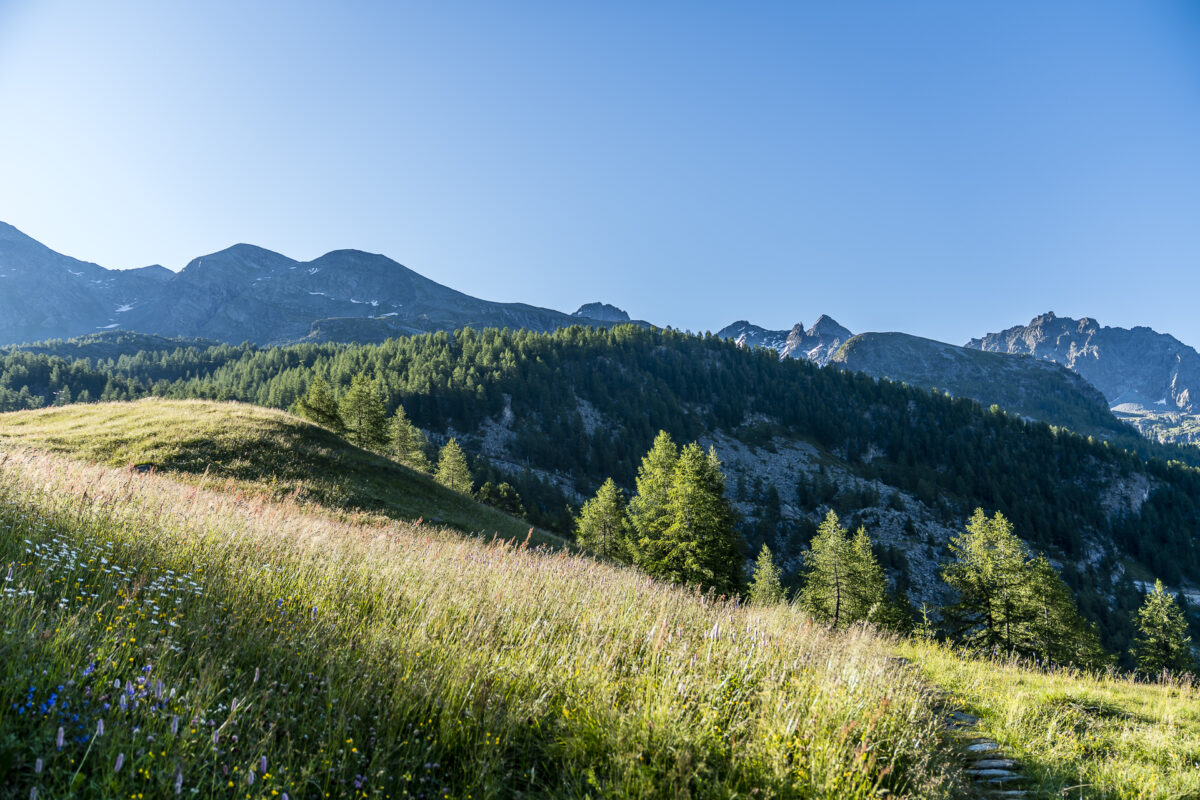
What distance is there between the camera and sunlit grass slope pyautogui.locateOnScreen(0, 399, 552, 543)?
1998 centimetres

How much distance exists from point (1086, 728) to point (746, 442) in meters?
178

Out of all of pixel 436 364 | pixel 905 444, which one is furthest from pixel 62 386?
pixel 905 444

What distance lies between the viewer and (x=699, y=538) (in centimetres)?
2569

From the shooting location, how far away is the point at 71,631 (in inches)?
132

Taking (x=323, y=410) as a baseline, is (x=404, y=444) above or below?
below

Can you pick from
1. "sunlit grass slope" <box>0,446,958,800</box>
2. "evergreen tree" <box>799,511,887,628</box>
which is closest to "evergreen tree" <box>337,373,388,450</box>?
"evergreen tree" <box>799,511,887,628</box>

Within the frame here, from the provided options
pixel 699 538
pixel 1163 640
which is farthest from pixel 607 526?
pixel 1163 640

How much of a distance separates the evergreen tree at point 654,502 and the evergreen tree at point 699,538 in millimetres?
862

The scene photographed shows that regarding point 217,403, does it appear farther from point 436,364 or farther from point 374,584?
point 436,364

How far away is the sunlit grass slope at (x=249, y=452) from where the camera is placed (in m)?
20.0

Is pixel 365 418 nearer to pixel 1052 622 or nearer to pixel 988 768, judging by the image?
pixel 988 768

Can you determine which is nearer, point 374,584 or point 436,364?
point 374,584

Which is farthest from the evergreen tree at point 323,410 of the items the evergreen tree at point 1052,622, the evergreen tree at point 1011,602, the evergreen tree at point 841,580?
the evergreen tree at point 1052,622

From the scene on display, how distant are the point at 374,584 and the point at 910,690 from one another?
6180mm
